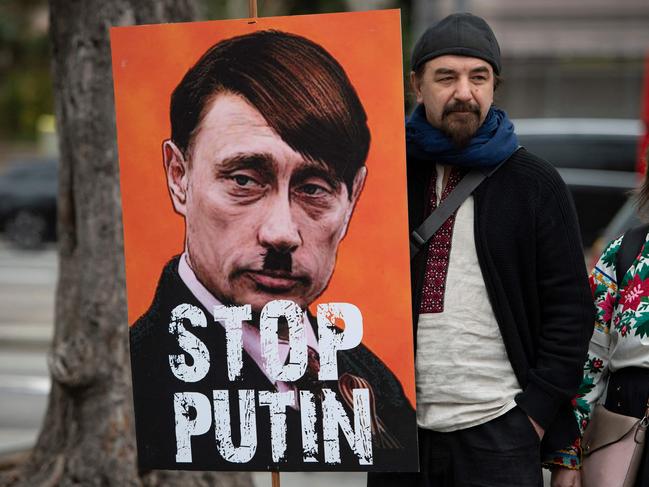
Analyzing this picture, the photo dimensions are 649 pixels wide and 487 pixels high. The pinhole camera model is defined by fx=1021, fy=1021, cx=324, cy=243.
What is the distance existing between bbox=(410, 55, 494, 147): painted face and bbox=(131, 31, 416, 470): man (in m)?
0.21

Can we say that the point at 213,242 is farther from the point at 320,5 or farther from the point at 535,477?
the point at 320,5

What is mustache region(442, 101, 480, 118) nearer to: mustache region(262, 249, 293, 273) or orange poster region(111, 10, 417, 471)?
orange poster region(111, 10, 417, 471)

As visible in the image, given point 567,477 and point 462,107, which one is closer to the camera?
point 462,107

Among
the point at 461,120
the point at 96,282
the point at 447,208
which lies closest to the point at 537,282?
the point at 447,208

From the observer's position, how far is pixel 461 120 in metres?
2.65

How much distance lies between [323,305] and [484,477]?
62 cm

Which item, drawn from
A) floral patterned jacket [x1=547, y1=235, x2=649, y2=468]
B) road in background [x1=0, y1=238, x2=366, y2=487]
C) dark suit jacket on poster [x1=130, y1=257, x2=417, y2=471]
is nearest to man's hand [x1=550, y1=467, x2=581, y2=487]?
floral patterned jacket [x1=547, y1=235, x2=649, y2=468]

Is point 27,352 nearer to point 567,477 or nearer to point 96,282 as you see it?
point 96,282

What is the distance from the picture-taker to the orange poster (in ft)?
8.80

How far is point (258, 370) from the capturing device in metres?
2.78

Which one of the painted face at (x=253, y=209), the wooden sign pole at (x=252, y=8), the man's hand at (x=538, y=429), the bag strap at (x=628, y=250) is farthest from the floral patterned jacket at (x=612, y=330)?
the wooden sign pole at (x=252, y=8)

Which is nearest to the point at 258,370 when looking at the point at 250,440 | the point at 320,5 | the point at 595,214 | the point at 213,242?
the point at 250,440

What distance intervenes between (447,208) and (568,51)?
955 inches

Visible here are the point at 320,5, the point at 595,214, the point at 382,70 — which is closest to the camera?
the point at 382,70
